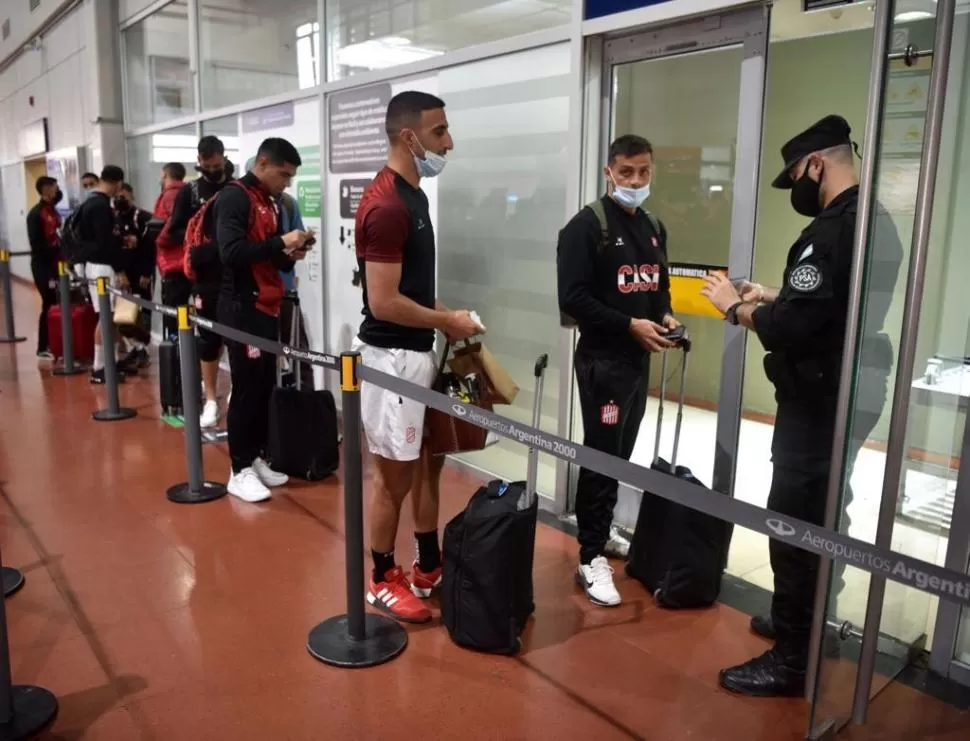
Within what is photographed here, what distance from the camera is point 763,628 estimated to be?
288cm

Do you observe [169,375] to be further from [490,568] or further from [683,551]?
[683,551]

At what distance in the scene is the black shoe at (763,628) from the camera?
2.86 metres

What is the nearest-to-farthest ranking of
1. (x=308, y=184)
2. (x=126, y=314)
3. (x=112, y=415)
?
(x=112, y=415) < (x=308, y=184) < (x=126, y=314)

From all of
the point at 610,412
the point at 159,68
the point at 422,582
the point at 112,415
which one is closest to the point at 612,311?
the point at 610,412

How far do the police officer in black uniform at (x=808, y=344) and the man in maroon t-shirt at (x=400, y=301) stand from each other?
36.6 inches

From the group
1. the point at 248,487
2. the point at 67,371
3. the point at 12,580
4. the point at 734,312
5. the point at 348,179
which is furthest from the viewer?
the point at 67,371

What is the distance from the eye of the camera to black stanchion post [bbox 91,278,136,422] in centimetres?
512

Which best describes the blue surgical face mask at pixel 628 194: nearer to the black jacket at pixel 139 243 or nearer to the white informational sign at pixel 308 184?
the white informational sign at pixel 308 184

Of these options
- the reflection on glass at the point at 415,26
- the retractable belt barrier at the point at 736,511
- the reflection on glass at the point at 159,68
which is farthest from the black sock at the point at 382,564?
the reflection on glass at the point at 159,68

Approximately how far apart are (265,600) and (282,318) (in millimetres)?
2352

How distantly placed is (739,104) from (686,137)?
0.83 m

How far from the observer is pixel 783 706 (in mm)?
2445

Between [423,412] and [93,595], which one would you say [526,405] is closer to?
[423,412]

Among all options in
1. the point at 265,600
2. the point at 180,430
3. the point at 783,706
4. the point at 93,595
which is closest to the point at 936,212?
the point at 783,706
